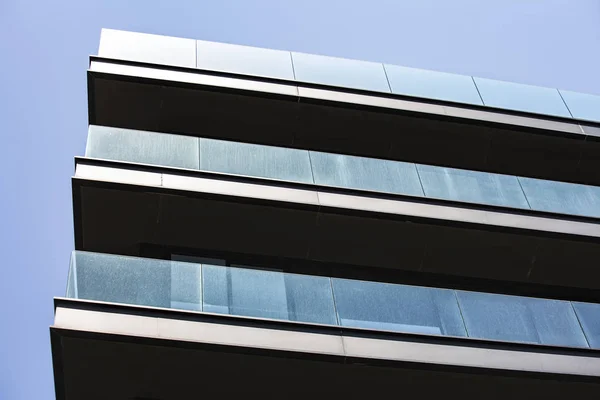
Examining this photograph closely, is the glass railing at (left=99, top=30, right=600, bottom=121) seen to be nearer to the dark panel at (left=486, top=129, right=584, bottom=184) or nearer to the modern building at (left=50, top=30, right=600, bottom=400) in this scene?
the modern building at (left=50, top=30, right=600, bottom=400)

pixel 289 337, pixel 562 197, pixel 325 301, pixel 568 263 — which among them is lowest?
pixel 289 337

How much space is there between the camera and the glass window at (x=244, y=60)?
17.0 m

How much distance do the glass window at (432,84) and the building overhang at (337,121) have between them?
0.82 ft

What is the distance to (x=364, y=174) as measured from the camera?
15070 mm

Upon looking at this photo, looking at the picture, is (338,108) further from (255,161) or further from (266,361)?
(266,361)

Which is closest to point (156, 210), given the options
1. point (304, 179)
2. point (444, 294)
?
point (304, 179)

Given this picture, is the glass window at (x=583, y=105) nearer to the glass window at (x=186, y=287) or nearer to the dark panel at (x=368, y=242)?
the dark panel at (x=368, y=242)

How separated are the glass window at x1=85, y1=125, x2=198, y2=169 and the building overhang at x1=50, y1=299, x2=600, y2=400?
3.62 meters

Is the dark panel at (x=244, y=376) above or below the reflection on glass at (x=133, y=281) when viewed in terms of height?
below

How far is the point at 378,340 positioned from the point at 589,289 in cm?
526

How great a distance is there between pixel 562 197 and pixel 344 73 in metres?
4.41

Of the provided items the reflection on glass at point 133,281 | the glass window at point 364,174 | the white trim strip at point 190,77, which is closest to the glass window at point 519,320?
the glass window at point 364,174

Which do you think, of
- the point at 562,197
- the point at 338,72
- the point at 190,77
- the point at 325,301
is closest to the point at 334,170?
the point at 338,72

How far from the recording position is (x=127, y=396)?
11.3 m
